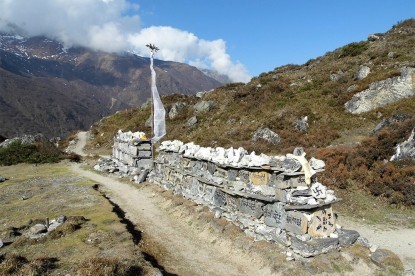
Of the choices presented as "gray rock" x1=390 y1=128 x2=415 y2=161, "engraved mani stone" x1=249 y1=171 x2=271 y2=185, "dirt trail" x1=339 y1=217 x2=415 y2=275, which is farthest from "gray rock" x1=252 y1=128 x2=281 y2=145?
"engraved mani stone" x1=249 y1=171 x2=271 y2=185

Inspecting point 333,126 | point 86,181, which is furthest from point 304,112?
point 86,181

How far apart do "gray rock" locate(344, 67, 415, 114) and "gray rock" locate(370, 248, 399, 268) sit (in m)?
25.5

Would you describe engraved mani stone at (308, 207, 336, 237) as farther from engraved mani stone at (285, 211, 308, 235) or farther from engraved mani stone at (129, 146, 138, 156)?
engraved mani stone at (129, 146, 138, 156)

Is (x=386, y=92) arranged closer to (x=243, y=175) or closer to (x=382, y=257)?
(x=243, y=175)

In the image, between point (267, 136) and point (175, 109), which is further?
point (175, 109)

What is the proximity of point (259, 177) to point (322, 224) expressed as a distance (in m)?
2.84

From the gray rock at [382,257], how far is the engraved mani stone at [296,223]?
2241 mm

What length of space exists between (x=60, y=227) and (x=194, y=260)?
5.74 m

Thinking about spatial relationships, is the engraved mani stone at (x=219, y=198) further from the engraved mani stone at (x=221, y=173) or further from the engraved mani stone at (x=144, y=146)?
the engraved mani stone at (x=144, y=146)

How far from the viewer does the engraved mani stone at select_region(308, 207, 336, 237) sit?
11.2 m

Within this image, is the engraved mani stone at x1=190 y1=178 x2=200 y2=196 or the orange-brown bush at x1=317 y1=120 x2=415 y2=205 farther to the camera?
the engraved mani stone at x1=190 y1=178 x2=200 y2=196

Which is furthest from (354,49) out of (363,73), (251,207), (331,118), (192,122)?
(251,207)

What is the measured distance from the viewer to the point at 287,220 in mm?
11680

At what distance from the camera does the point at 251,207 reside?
13.3 meters
